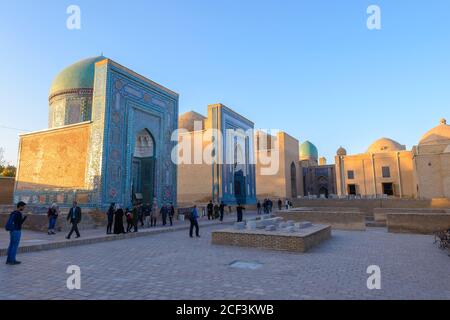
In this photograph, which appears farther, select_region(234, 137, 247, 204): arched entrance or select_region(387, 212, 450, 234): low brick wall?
select_region(234, 137, 247, 204): arched entrance

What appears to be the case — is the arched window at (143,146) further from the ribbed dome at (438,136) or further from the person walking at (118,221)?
the ribbed dome at (438,136)

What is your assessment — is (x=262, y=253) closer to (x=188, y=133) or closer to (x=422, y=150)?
(x=188, y=133)

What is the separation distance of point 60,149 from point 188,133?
12720mm

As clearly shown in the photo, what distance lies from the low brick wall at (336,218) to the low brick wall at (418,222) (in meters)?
1.18

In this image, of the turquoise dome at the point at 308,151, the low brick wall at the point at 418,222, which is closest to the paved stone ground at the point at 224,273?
the low brick wall at the point at 418,222

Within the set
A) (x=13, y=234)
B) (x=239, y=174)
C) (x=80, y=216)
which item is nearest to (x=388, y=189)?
(x=239, y=174)

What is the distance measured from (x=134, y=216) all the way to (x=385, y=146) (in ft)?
125

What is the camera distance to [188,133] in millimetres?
26859

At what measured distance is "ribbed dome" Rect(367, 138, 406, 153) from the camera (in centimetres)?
3888

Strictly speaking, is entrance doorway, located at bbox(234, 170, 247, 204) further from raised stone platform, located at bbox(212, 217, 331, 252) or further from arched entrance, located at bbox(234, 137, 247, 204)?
raised stone platform, located at bbox(212, 217, 331, 252)

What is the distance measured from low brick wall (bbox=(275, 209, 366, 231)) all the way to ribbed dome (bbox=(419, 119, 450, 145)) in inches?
884

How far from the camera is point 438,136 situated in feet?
96.4

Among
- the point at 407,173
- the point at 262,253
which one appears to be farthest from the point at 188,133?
the point at 407,173

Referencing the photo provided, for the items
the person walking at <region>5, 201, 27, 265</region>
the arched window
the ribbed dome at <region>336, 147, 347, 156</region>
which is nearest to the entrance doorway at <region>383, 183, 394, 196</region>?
the ribbed dome at <region>336, 147, 347, 156</region>
